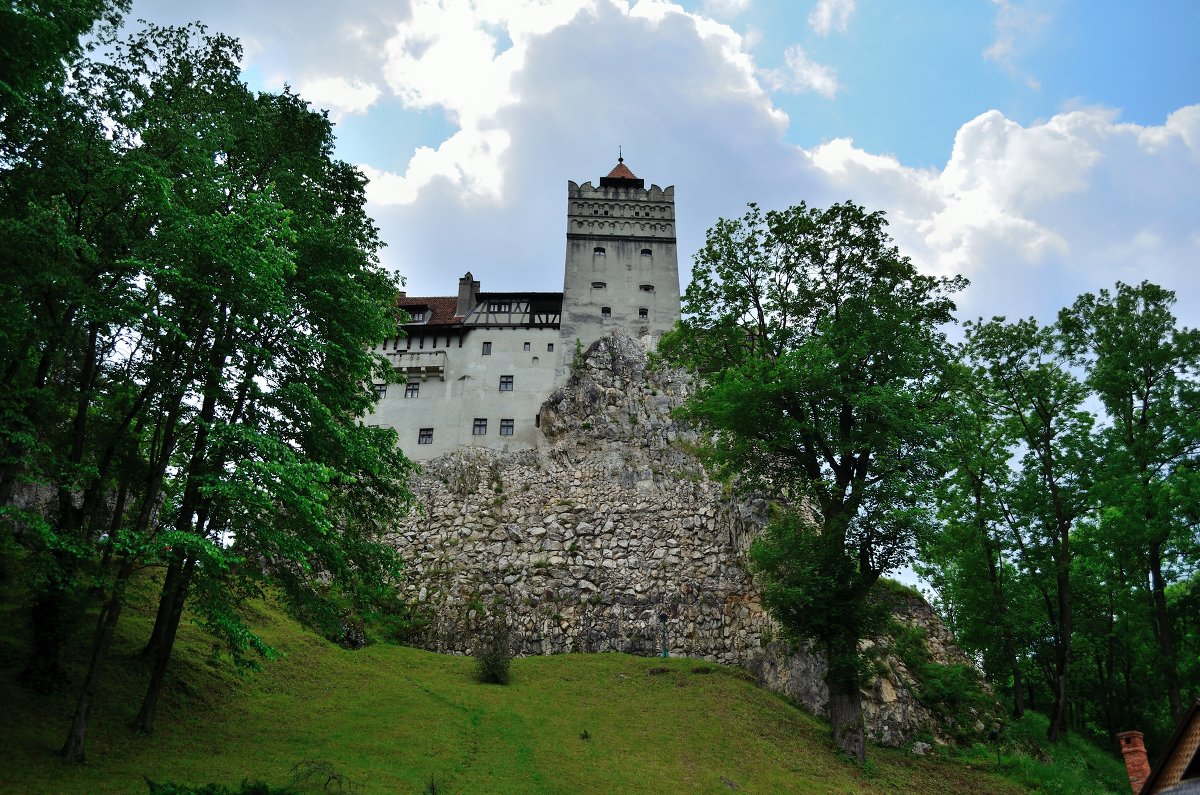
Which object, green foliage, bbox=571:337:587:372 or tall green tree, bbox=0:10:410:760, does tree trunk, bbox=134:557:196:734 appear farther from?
green foliage, bbox=571:337:587:372

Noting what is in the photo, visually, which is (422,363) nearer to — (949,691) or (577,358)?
A: (577,358)

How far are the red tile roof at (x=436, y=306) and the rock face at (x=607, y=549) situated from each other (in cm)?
989

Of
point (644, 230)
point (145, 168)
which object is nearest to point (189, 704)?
point (145, 168)

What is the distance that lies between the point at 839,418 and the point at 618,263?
101ft

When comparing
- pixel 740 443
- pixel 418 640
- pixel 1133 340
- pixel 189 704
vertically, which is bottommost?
pixel 189 704

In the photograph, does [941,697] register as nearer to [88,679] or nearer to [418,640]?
[418,640]

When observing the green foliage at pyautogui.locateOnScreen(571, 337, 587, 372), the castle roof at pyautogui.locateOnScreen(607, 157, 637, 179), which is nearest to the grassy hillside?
the green foliage at pyautogui.locateOnScreen(571, 337, 587, 372)

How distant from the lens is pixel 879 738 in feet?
80.9

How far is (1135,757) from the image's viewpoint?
18859mm

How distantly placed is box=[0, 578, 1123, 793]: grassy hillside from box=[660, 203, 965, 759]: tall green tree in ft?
10.8

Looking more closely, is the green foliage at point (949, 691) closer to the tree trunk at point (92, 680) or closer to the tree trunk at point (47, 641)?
the tree trunk at point (92, 680)

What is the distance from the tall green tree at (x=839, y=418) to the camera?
837 inches

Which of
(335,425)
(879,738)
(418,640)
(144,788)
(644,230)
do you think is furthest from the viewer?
(644,230)

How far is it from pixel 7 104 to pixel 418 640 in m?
23.7
